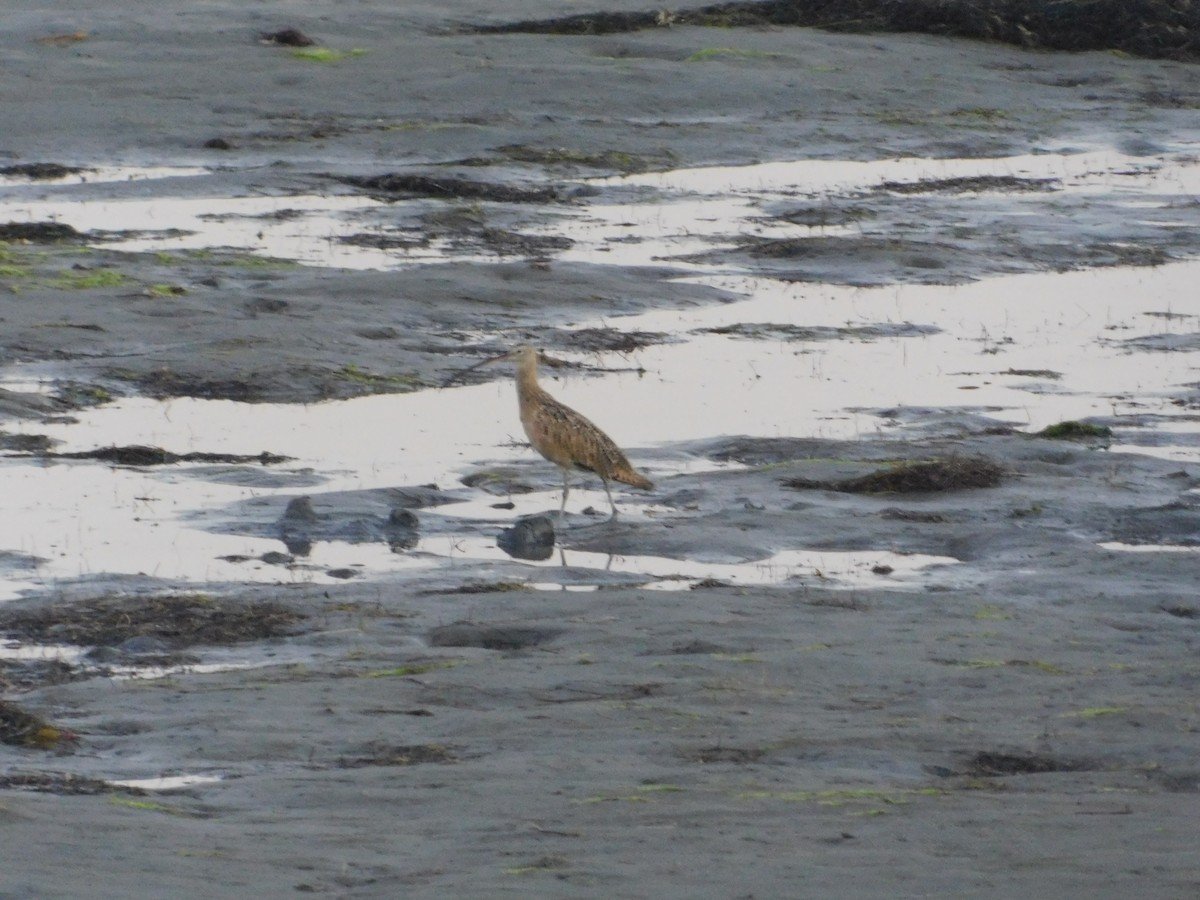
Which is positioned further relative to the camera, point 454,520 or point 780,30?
point 780,30

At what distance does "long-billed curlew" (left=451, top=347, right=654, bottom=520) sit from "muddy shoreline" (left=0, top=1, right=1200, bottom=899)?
299mm

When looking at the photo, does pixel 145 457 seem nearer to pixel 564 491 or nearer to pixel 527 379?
pixel 527 379

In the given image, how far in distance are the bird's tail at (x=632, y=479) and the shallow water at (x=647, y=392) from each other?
12 centimetres

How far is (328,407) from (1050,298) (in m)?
7.09

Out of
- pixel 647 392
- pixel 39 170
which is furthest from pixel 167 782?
pixel 39 170

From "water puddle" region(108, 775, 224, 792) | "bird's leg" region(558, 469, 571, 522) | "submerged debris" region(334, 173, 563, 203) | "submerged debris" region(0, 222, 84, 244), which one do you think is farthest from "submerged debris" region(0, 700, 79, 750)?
"submerged debris" region(334, 173, 563, 203)

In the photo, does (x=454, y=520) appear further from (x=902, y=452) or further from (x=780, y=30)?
(x=780, y=30)

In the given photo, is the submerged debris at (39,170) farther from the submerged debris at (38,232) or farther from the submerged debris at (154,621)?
the submerged debris at (154,621)

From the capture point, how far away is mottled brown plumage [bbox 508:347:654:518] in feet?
36.1

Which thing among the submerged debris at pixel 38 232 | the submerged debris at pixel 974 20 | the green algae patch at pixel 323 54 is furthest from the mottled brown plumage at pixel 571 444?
the submerged debris at pixel 974 20

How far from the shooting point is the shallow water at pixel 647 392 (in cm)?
1011

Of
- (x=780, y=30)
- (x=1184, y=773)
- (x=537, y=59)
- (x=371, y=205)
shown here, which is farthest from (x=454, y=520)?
(x=780, y=30)

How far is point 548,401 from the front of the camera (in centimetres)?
1141

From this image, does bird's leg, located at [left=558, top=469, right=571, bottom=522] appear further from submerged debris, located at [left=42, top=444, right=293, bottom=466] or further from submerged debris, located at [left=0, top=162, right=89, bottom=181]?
submerged debris, located at [left=0, top=162, right=89, bottom=181]
